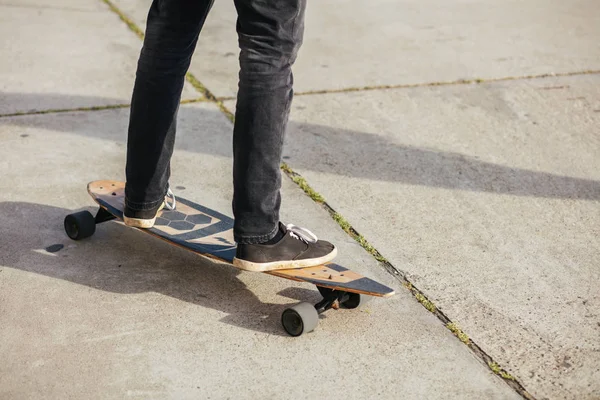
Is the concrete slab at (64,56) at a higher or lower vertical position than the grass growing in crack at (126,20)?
lower

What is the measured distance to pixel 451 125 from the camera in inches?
183

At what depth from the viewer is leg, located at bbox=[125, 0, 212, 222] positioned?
2.90 meters

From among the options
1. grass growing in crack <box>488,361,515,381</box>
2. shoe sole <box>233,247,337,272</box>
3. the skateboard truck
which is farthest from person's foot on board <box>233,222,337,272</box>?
grass growing in crack <box>488,361,515,381</box>

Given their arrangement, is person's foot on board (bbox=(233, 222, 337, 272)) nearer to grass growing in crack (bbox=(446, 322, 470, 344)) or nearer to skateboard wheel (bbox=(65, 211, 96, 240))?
grass growing in crack (bbox=(446, 322, 470, 344))

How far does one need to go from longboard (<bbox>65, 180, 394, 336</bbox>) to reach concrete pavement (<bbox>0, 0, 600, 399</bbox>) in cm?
7

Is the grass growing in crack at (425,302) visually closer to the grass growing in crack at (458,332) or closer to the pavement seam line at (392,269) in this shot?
the pavement seam line at (392,269)

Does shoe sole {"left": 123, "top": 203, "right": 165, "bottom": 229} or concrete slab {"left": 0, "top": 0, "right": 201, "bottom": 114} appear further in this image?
concrete slab {"left": 0, "top": 0, "right": 201, "bottom": 114}

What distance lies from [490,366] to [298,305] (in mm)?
619

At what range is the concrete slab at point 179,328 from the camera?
8.62ft

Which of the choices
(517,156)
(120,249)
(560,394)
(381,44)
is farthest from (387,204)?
(381,44)

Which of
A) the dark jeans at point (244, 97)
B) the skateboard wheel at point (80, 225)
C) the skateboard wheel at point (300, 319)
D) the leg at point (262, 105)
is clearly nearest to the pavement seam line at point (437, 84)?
the skateboard wheel at point (80, 225)

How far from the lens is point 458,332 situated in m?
2.91

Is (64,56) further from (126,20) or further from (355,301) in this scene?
(355,301)

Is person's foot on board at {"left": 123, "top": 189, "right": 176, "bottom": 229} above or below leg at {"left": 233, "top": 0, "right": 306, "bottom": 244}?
below
